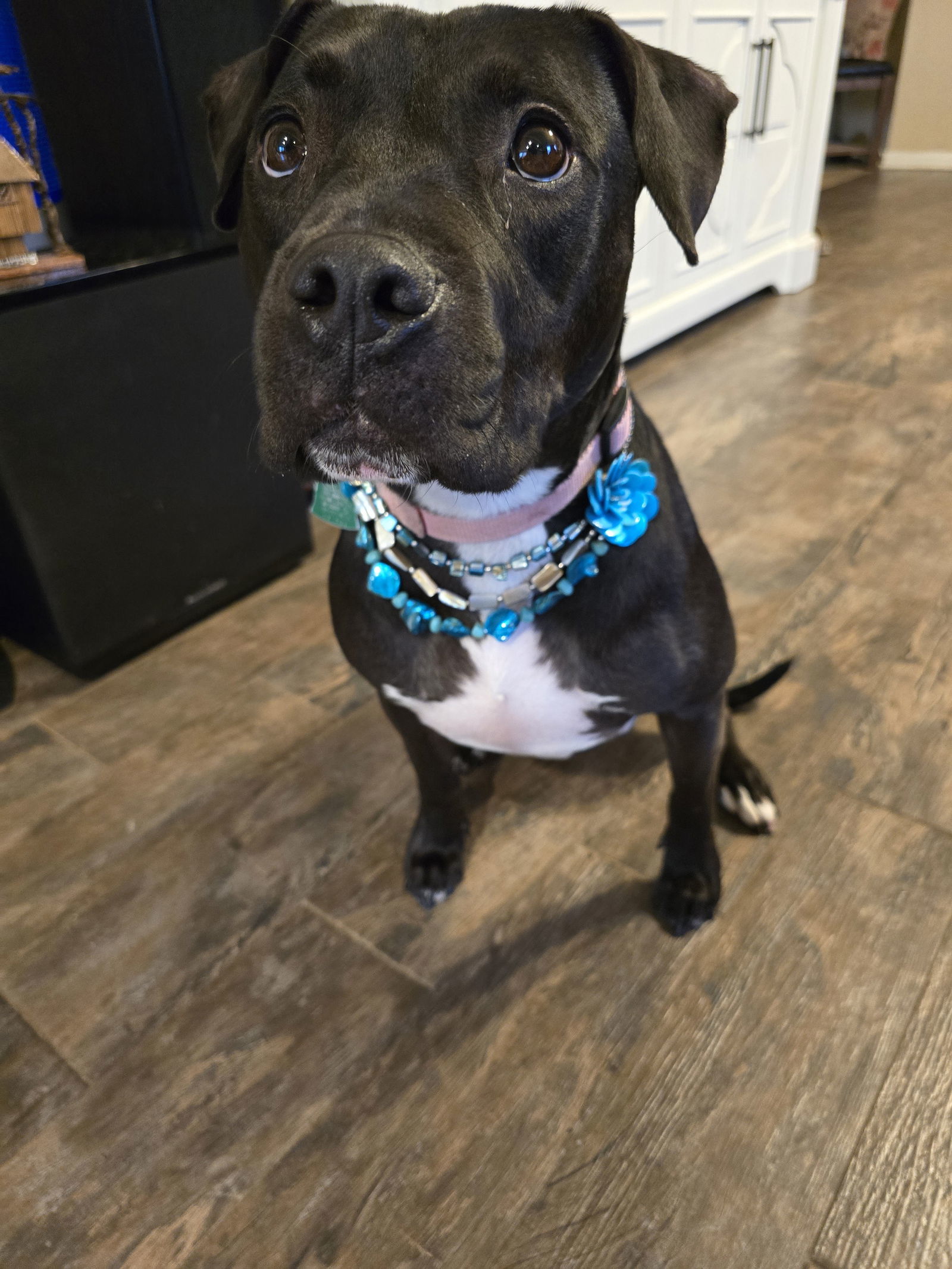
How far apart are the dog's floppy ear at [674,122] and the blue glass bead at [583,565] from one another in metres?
0.30

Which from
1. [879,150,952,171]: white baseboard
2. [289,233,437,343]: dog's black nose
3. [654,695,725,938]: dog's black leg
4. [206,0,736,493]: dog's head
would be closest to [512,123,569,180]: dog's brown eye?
[206,0,736,493]: dog's head

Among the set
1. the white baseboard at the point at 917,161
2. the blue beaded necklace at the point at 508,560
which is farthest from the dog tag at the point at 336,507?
the white baseboard at the point at 917,161

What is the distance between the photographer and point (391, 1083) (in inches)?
39.5

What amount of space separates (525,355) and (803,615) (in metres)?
1.14

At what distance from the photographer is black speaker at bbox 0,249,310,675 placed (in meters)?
1.44

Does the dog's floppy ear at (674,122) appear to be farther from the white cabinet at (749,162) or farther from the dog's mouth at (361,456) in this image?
the white cabinet at (749,162)

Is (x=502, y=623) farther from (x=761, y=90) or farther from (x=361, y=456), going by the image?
(x=761, y=90)

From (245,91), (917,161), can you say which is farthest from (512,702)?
(917,161)

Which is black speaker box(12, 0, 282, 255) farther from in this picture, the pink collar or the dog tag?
the pink collar

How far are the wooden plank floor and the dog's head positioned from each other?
659 mm

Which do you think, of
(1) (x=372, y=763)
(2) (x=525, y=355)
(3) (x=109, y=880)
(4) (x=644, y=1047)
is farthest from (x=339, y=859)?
(2) (x=525, y=355)

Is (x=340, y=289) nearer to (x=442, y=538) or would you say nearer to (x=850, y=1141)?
(x=442, y=538)

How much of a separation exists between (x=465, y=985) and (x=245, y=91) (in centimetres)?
103

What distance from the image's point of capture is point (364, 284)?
62 cm
